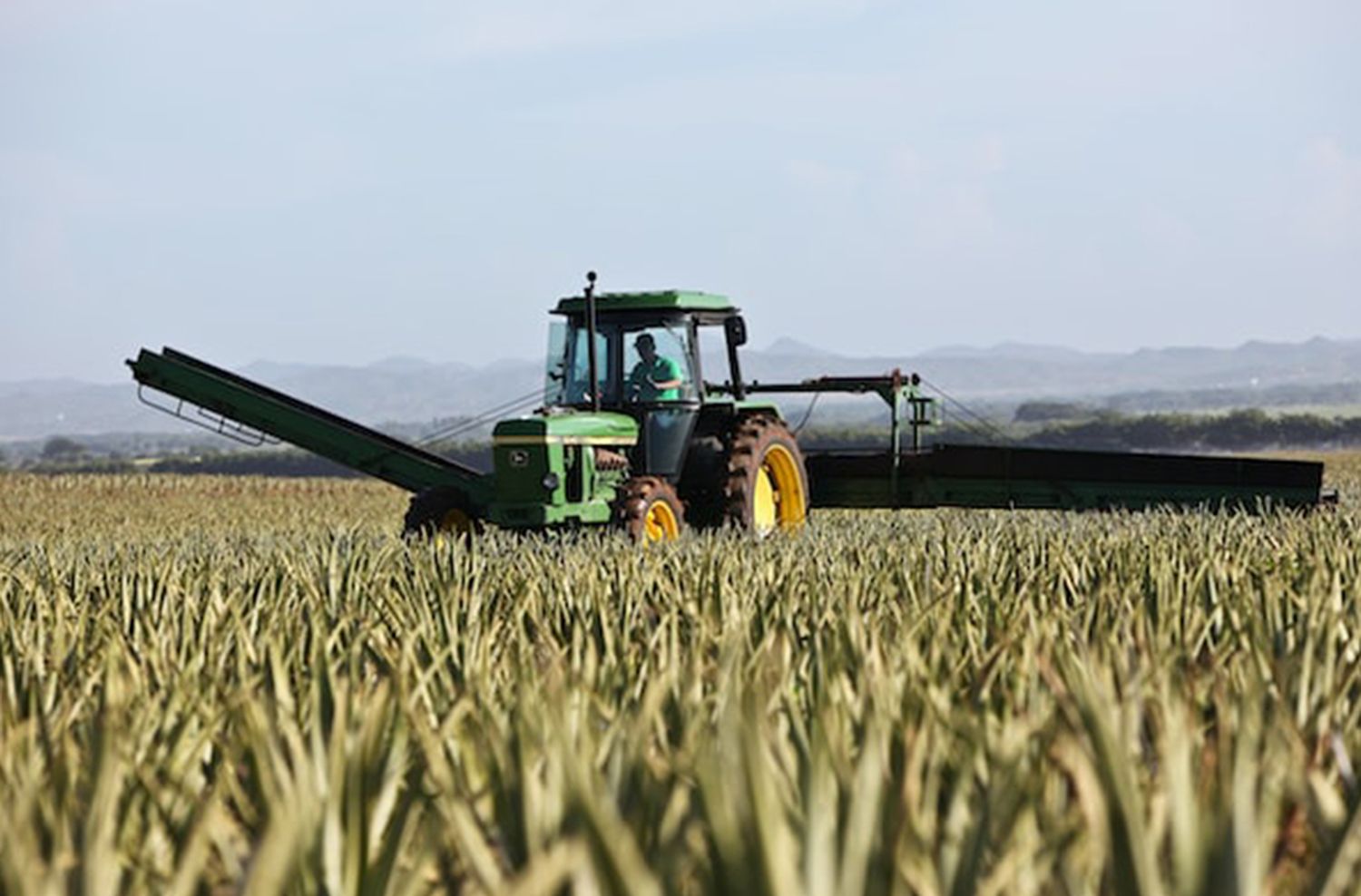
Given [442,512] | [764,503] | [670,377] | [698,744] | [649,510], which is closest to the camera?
[698,744]

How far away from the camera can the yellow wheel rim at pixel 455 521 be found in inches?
480

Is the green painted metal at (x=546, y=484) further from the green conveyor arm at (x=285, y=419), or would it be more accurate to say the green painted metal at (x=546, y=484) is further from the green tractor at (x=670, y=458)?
the green conveyor arm at (x=285, y=419)

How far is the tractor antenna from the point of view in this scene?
11.7 meters

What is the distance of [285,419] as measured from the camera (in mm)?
13086

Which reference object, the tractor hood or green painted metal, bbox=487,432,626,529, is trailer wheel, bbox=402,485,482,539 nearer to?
green painted metal, bbox=487,432,626,529

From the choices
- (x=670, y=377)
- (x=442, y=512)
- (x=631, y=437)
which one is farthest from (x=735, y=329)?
(x=442, y=512)

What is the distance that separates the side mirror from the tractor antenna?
110 cm

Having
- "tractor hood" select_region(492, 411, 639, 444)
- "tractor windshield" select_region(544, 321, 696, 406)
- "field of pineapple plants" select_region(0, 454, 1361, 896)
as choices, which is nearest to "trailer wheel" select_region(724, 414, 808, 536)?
"tractor windshield" select_region(544, 321, 696, 406)

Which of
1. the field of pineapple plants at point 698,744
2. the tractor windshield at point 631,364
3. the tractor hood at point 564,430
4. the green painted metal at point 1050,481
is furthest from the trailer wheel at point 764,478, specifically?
the field of pineapple plants at point 698,744

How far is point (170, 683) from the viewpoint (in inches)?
165

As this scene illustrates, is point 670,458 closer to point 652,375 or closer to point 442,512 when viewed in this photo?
point 652,375

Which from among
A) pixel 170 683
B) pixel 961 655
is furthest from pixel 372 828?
pixel 961 655

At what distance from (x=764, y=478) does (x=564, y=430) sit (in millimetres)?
2210

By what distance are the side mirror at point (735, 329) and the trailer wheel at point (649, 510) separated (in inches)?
51.6
